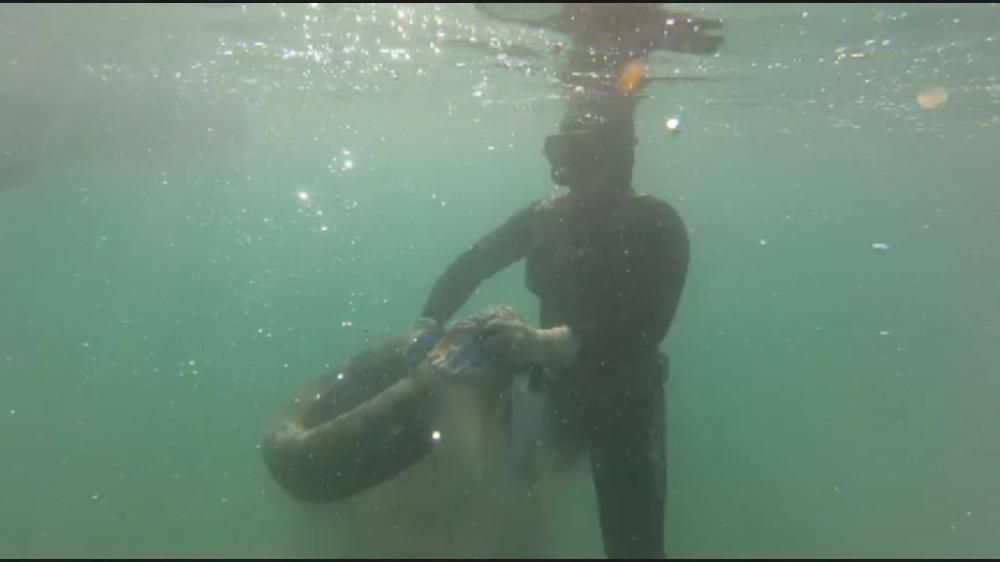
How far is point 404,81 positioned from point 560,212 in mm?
14614

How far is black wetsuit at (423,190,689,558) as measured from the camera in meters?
5.15

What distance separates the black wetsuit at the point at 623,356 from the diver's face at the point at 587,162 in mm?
325

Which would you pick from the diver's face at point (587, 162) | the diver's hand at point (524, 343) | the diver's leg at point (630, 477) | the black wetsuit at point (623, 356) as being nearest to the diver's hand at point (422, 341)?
the diver's hand at point (524, 343)

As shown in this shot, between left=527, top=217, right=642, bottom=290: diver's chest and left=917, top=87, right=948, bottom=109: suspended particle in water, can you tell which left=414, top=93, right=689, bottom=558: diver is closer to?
left=527, top=217, right=642, bottom=290: diver's chest

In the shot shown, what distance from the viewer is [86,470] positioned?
2017 cm

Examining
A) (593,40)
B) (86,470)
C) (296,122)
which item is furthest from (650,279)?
(296,122)

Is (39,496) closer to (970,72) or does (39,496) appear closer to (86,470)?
(86,470)

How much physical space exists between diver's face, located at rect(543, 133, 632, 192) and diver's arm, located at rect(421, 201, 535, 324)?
551mm

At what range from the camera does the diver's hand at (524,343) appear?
4277 millimetres

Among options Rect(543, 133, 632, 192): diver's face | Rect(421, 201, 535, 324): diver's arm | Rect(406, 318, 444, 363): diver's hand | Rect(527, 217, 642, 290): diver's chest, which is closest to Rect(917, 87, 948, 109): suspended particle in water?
Rect(543, 133, 632, 192): diver's face

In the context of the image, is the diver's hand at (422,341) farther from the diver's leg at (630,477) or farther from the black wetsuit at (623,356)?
the diver's leg at (630,477)

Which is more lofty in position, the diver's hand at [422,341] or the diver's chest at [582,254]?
the diver's chest at [582,254]

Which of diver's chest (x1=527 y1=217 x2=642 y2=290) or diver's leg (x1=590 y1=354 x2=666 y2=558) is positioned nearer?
diver's leg (x1=590 y1=354 x2=666 y2=558)

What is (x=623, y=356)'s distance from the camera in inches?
207
